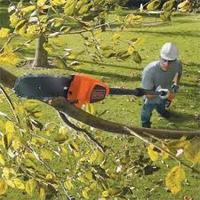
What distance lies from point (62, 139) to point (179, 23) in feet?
58.1

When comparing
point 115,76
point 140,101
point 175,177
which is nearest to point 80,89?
point 175,177

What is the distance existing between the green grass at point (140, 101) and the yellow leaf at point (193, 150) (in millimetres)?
3026

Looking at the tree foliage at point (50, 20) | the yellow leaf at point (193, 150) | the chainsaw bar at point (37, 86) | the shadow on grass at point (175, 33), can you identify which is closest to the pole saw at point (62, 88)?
the chainsaw bar at point (37, 86)

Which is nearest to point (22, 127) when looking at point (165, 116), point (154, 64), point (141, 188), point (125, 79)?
point (141, 188)

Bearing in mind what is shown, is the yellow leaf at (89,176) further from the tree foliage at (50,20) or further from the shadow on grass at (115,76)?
the shadow on grass at (115,76)

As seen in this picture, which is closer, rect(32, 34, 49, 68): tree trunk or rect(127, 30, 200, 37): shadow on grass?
rect(32, 34, 49, 68): tree trunk

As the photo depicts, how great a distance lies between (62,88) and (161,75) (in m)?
6.11

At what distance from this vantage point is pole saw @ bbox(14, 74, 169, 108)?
7.13 feet

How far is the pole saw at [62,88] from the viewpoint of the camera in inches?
85.6

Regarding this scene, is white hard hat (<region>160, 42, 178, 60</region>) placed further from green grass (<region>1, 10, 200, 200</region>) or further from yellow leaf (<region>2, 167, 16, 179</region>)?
yellow leaf (<region>2, 167, 16, 179</region>)

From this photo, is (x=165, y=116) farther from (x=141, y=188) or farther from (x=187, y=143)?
(x=187, y=143)

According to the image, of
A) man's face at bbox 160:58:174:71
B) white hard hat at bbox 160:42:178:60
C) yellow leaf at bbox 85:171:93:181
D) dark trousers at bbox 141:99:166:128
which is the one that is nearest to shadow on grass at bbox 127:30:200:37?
dark trousers at bbox 141:99:166:128

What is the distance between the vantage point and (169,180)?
191 centimetres

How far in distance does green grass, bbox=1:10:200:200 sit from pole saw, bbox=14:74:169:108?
2.61 m
